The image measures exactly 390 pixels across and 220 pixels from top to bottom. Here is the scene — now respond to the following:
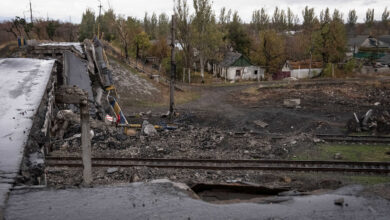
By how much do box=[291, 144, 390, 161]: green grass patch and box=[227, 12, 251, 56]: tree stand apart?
1271 inches

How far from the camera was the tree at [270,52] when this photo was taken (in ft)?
118

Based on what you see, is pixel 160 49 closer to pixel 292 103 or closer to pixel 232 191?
pixel 292 103

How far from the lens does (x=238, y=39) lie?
43688 millimetres

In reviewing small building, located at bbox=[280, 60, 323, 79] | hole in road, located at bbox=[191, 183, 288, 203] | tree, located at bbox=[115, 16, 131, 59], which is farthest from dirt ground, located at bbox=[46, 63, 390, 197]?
small building, located at bbox=[280, 60, 323, 79]

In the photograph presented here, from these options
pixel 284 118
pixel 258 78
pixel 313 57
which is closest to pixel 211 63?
pixel 258 78

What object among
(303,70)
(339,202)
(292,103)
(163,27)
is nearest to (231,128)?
(292,103)

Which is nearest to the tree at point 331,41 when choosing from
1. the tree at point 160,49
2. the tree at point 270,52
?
the tree at point 270,52

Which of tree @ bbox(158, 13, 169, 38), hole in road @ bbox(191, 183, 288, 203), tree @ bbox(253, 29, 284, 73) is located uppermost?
tree @ bbox(158, 13, 169, 38)

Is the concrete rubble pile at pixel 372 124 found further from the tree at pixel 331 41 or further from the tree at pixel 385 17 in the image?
the tree at pixel 385 17

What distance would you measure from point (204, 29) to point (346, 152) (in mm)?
25333

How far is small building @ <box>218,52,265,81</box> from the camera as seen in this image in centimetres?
3603

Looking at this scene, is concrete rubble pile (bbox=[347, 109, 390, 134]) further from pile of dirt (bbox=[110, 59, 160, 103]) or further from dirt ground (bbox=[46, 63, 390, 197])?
pile of dirt (bbox=[110, 59, 160, 103])

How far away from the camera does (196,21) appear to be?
1323 inches

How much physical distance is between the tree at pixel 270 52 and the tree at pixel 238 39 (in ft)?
18.8
